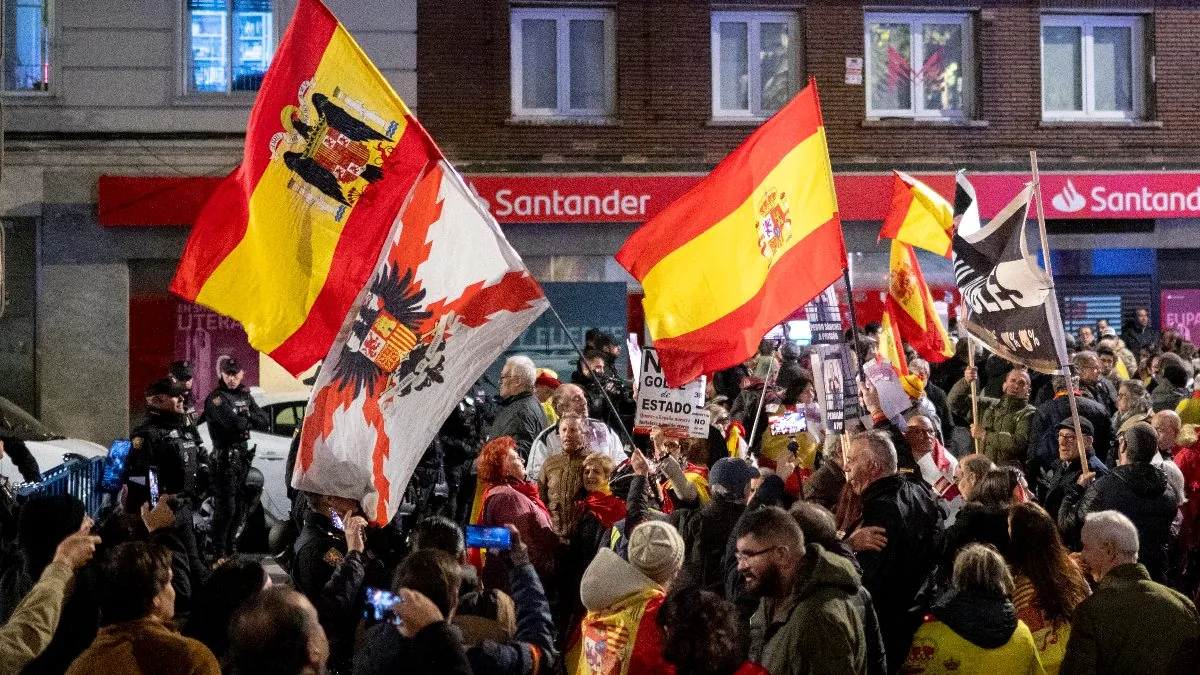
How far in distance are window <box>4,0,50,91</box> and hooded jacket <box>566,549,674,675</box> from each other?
16.4 m

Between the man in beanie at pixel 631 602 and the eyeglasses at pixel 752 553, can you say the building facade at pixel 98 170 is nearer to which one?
the man in beanie at pixel 631 602

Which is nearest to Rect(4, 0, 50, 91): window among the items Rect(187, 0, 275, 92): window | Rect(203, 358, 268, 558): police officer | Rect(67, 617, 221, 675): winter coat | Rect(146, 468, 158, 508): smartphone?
Rect(187, 0, 275, 92): window

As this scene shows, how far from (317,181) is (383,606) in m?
3.33

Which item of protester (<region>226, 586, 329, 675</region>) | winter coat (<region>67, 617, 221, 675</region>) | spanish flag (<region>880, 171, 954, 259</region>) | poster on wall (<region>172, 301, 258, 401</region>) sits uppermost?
spanish flag (<region>880, 171, 954, 259</region>)

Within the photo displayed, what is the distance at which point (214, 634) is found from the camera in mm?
5793

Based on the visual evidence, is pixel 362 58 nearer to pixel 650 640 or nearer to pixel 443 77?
pixel 650 640

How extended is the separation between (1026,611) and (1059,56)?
656 inches

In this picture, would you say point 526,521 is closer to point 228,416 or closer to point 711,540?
point 711,540

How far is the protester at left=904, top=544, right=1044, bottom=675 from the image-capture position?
598cm

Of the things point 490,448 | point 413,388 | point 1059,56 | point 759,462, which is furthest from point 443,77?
point 413,388

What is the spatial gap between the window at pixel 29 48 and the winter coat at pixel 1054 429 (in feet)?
45.2

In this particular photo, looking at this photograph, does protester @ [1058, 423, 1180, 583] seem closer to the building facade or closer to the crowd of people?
the crowd of people

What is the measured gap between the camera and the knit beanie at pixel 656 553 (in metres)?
6.12

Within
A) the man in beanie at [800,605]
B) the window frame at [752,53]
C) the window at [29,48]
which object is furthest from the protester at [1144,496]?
the window at [29,48]
